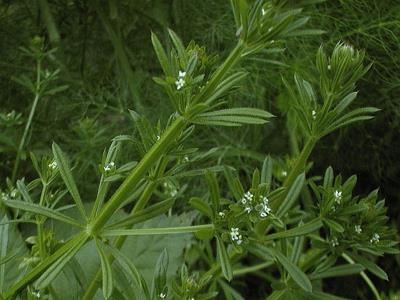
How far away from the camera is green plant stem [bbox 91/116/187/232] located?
2.06 feet

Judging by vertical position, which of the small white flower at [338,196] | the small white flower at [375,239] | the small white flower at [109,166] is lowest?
the small white flower at [375,239]

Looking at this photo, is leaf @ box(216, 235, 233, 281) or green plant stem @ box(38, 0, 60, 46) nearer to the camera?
leaf @ box(216, 235, 233, 281)

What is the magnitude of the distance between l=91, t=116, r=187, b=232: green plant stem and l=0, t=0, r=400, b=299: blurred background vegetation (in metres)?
0.57

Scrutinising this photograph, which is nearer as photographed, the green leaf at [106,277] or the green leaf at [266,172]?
the green leaf at [106,277]

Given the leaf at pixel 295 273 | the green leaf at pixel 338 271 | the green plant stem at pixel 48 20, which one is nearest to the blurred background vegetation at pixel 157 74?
the green plant stem at pixel 48 20

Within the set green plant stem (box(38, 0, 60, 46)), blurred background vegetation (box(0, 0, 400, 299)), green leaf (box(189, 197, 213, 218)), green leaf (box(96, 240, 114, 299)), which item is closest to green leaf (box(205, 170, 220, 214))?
green leaf (box(189, 197, 213, 218))

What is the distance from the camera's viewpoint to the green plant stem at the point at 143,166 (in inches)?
24.7

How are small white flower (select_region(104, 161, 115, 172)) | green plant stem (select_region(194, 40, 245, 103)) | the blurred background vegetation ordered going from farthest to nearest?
the blurred background vegetation < small white flower (select_region(104, 161, 115, 172)) < green plant stem (select_region(194, 40, 245, 103))

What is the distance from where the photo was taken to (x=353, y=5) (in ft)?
3.98

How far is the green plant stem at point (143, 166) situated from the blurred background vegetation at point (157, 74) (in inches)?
22.3

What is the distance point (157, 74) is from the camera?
1.43m

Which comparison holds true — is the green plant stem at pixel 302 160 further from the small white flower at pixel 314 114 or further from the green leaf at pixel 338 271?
the green leaf at pixel 338 271

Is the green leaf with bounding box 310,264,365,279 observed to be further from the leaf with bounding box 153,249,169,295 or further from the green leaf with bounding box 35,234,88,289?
the green leaf with bounding box 35,234,88,289

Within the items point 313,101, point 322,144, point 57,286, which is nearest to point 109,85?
point 322,144
